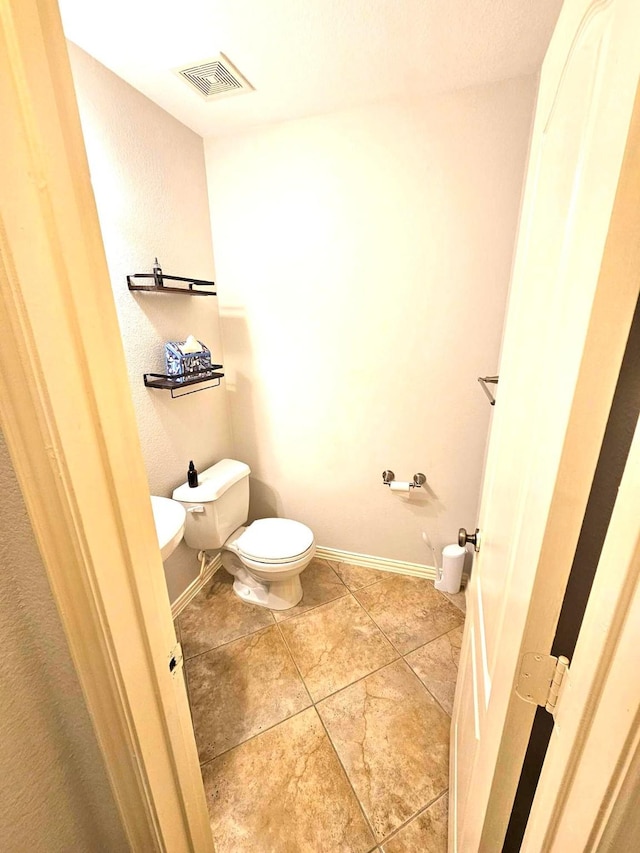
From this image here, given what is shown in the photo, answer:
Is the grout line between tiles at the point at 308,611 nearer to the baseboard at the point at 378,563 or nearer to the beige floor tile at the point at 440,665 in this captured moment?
the baseboard at the point at 378,563

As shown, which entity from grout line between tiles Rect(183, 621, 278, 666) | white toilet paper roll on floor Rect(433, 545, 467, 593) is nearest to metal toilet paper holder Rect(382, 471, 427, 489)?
white toilet paper roll on floor Rect(433, 545, 467, 593)

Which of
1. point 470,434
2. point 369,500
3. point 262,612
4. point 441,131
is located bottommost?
point 262,612

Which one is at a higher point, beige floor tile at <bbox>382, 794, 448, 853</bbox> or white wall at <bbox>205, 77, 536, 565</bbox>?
white wall at <bbox>205, 77, 536, 565</bbox>

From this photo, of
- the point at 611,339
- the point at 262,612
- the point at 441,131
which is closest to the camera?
the point at 611,339

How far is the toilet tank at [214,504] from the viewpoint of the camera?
5.78 ft

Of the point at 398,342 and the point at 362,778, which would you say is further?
the point at 398,342

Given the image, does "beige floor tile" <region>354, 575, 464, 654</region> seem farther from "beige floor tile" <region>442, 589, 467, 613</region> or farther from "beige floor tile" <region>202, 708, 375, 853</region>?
"beige floor tile" <region>202, 708, 375, 853</region>

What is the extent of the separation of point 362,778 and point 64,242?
1708mm

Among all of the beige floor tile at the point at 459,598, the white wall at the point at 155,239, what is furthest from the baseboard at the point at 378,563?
the white wall at the point at 155,239

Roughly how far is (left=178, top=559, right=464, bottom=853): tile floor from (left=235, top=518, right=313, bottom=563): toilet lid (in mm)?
399

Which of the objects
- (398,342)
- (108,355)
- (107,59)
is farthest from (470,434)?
(107,59)

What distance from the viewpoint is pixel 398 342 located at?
5.95 feet

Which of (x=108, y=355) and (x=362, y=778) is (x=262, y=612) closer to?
(x=362, y=778)

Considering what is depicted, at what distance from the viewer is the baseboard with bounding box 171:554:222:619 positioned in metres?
1.90
